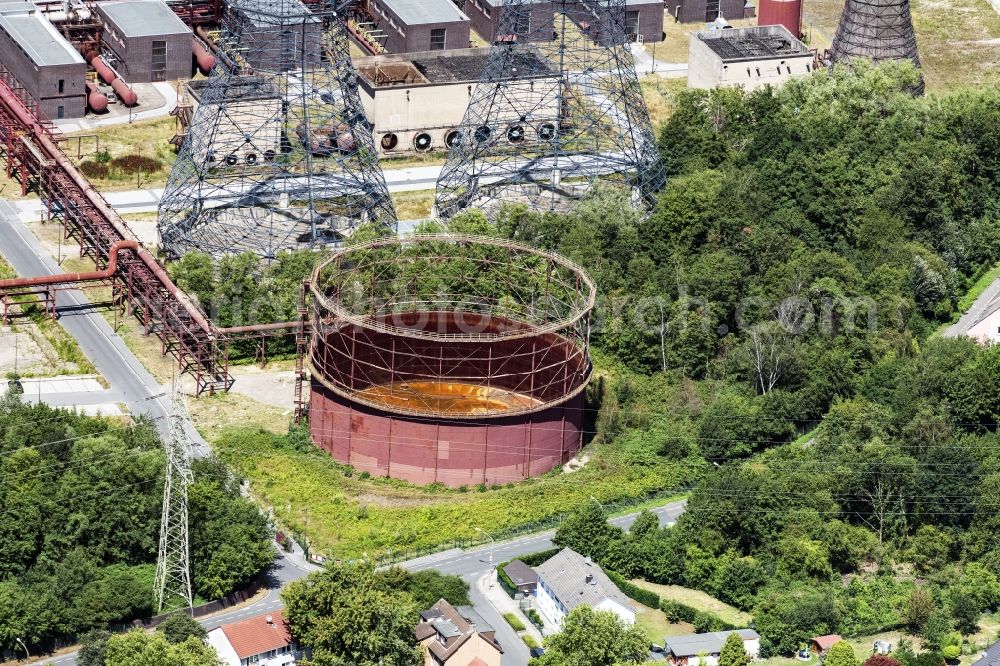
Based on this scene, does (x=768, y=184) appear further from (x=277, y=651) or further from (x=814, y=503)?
(x=277, y=651)

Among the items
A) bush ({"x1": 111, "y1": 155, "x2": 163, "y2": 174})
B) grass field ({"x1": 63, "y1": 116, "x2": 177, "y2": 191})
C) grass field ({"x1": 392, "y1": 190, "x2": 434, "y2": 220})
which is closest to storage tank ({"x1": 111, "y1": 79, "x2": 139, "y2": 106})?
grass field ({"x1": 63, "y1": 116, "x2": 177, "y2": 191})

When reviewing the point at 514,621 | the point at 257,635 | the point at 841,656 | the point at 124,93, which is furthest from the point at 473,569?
the point at 124,93

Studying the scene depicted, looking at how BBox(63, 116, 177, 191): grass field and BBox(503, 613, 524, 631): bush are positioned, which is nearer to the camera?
BBox(503, 613, 524, 631): bush

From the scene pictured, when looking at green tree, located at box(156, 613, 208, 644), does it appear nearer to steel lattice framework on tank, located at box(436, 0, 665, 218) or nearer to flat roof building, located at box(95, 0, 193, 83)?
steel lattice framework on tank, located at box(436, 0, 665, 218)

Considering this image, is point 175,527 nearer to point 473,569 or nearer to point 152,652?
point 152,652

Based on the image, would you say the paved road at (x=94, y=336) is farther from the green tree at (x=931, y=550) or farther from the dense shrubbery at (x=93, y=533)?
the green tree at (x=931, y=550)

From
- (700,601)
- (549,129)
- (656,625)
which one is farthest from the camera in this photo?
(549,129)

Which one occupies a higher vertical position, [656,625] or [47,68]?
[47,68]

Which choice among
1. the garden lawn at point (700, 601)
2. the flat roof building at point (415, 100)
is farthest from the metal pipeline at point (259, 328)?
the flat roof building at point (415, 100)
